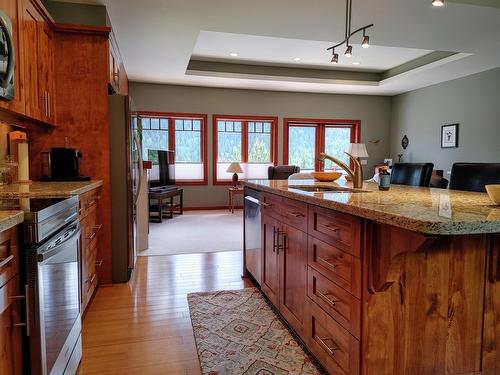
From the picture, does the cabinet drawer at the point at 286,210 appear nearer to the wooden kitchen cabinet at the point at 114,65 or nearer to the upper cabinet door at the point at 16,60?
the upper cabinet door at the point at 16,60

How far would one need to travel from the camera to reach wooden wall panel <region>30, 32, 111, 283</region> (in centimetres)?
295

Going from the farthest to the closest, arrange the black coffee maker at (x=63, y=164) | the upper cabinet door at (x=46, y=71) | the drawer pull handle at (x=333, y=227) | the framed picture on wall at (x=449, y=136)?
1. the framed picture on wall at (x=449, y=136)
2. the black coffee maker at (x=63, y=164)
3. the upper cabinet door at (x=46, y=71)
4. the drawer pull handle at (x=333, y=227)

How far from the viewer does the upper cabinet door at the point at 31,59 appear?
2.38 metres

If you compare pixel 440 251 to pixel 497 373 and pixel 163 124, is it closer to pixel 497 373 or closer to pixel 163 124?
pixel 497 373

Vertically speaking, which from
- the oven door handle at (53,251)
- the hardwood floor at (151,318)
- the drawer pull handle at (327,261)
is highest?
the oven door handle at (53,251)

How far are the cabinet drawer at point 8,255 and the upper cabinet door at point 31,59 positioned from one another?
153 centimetres

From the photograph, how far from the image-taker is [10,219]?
3.81 ft

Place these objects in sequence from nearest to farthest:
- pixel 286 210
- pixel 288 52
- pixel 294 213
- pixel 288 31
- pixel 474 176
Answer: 1. pixel 294 213
2. pixel 286 210
3. pixel 474 176
4. pixel 288 31
5. pixel 288 52

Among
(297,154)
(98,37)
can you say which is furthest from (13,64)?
(297,154)

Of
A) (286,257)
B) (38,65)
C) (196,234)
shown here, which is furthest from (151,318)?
(196,234)

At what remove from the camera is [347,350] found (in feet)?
4.63

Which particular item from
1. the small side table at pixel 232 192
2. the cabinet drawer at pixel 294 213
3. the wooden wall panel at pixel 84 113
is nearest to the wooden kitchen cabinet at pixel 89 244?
the wooden wall panel at pixel 84 113

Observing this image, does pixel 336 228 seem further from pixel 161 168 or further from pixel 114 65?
pixel 161 168

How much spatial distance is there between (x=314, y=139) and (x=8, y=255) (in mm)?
7796
